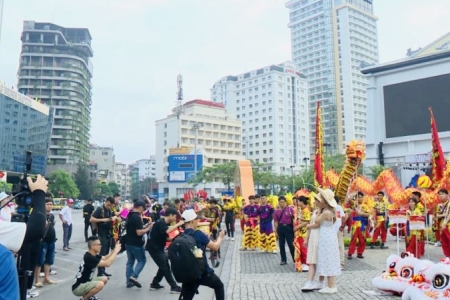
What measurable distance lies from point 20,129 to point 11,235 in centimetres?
6218

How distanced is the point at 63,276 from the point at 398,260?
22.9ft

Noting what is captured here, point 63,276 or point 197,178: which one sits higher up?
point 197,178

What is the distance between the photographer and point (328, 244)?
7.15 meters

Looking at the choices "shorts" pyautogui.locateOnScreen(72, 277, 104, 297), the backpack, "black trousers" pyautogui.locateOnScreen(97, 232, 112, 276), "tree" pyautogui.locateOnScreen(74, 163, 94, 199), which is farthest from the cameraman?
"tree" pyautogui.locateOnScreen(74, 163, 94, 199)

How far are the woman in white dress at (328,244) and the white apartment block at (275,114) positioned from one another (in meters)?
90.3

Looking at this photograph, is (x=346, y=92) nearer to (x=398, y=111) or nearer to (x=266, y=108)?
(x=266, y=108)

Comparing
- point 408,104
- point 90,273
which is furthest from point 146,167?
point 90,273

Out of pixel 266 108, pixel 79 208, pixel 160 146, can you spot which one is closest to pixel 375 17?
pixel 266 108

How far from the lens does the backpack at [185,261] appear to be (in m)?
4.86

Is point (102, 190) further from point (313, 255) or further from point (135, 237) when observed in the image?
point (313, 255)

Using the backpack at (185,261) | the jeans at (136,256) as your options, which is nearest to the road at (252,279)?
the jeans at (136,256)

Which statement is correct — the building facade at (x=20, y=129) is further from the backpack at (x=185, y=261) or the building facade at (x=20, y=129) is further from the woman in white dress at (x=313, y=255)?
the backpack at (x=185, y=261)

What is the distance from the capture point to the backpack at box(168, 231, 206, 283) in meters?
4.86

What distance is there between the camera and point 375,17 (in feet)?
374
